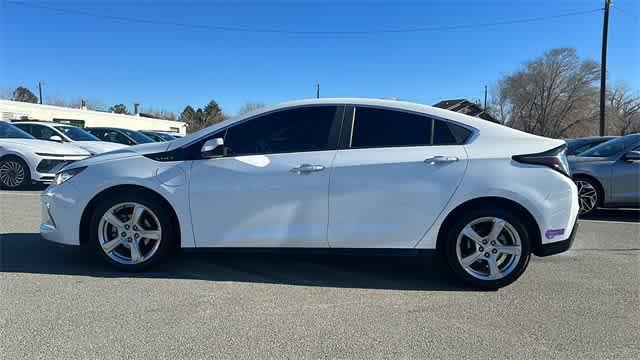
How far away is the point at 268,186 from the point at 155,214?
1077mm

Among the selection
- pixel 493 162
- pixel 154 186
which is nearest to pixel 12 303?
pixel 154 186

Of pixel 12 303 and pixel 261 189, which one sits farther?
pixel 261 189

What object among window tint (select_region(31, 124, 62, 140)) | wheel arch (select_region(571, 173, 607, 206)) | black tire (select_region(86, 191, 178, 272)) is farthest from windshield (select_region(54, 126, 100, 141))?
wheel arch (select_region(571, 173, 607, 206))

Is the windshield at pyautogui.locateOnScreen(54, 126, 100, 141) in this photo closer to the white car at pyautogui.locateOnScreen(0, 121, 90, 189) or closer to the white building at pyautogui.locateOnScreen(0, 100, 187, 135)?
the white car at pyautogui.locateOnScreen(0, 121, 90, 189)

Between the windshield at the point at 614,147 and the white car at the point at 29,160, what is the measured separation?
34.2ft

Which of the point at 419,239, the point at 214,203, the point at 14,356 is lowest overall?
the point at 14,356

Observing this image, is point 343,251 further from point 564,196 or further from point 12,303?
point 12,303

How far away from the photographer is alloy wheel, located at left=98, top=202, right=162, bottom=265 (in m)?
3.77

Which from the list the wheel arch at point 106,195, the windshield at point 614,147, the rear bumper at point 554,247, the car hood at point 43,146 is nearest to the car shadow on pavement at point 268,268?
the wheel arch at point 106,195

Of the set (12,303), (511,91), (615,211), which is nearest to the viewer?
(12,303)

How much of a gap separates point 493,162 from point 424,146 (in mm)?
589

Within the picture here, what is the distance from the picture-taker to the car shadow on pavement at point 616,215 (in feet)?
22.8

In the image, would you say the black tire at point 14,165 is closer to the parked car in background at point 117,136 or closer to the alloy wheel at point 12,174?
the alloy wheel at point 12,174

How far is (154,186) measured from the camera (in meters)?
3.69
